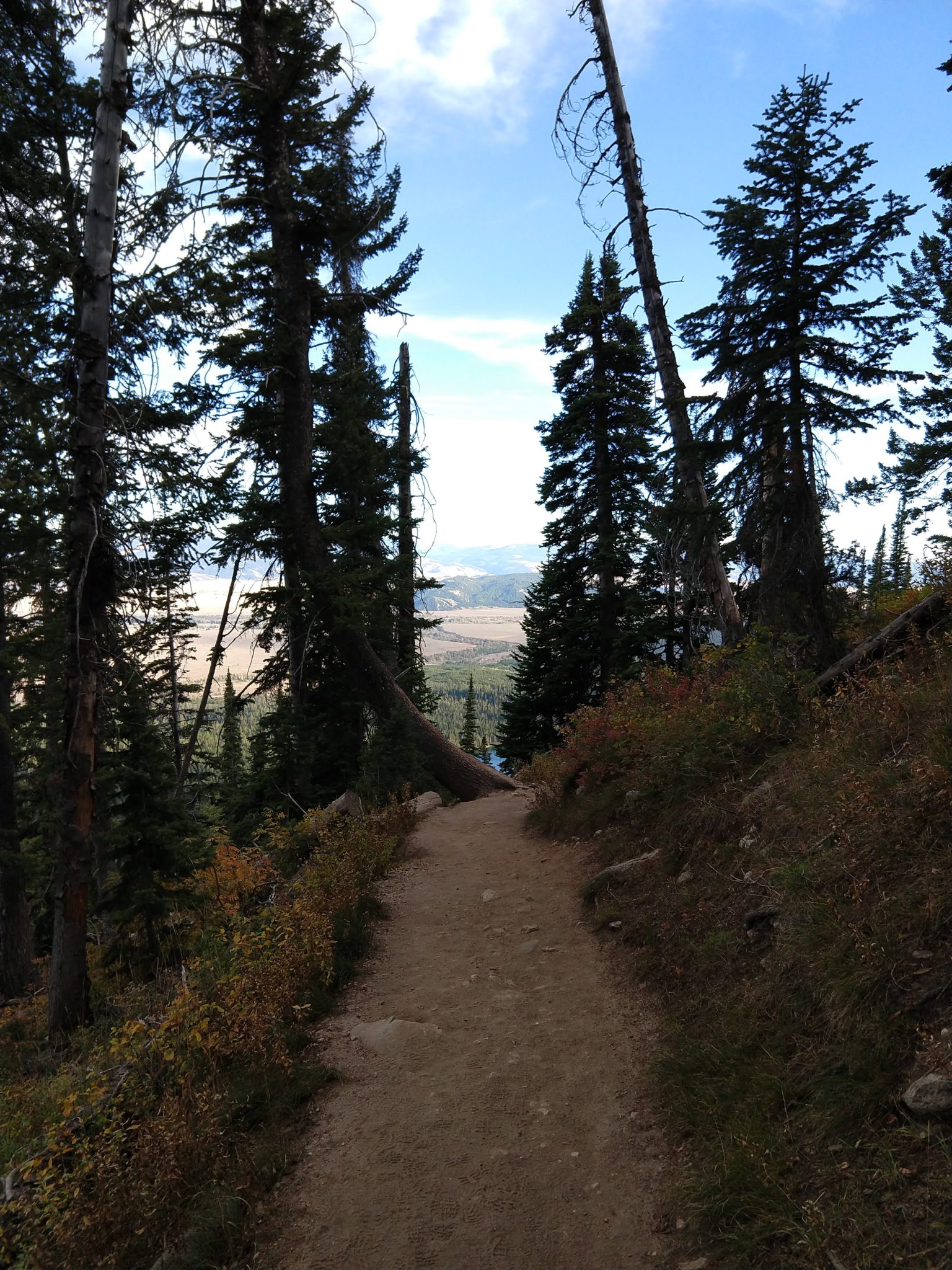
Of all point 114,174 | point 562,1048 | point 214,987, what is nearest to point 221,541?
point 114,174

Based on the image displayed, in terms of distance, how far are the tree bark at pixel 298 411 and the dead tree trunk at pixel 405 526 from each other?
3148mm

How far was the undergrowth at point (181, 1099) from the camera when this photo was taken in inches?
122

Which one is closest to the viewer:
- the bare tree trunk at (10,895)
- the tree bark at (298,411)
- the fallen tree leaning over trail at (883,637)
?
the fallen tree leaning over trail at (883,637)

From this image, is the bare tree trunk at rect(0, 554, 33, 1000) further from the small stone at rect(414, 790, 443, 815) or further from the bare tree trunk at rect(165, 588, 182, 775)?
the small stone at rect(414, 790, 443, 815)

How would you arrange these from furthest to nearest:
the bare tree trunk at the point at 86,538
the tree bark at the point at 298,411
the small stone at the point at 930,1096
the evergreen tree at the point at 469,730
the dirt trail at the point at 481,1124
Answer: the evergreen tree at the point at 469,730 < the tree bark at the point at 298,411 < the bare tree trunk at the point at 86,538 < the dirt trail at the point at 481,1124 < the small stone at the point at 930,1096

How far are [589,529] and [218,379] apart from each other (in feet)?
38.8

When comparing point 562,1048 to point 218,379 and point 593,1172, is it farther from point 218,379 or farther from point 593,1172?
point 218,379

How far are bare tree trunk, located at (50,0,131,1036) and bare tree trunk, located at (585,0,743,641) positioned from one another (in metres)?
6.80

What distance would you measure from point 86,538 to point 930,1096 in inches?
281

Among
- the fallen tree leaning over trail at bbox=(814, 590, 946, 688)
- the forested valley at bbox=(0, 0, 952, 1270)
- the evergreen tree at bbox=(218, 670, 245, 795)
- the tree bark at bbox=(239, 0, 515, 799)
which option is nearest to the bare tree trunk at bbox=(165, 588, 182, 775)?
the forested valley at bbox=(0, 0, 952, 1270)

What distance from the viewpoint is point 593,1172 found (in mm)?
3383

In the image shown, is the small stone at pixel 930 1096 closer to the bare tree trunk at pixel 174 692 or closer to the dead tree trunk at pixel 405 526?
the bare tree trunk at pixel 174 692

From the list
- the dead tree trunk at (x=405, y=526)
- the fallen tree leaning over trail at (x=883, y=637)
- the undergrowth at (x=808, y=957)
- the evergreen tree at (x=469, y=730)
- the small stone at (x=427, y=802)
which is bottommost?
the evergreen tree at (x=469, y=730)

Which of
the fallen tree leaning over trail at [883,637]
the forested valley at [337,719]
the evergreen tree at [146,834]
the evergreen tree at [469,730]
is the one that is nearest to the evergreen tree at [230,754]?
the forested valley at [337,719]
